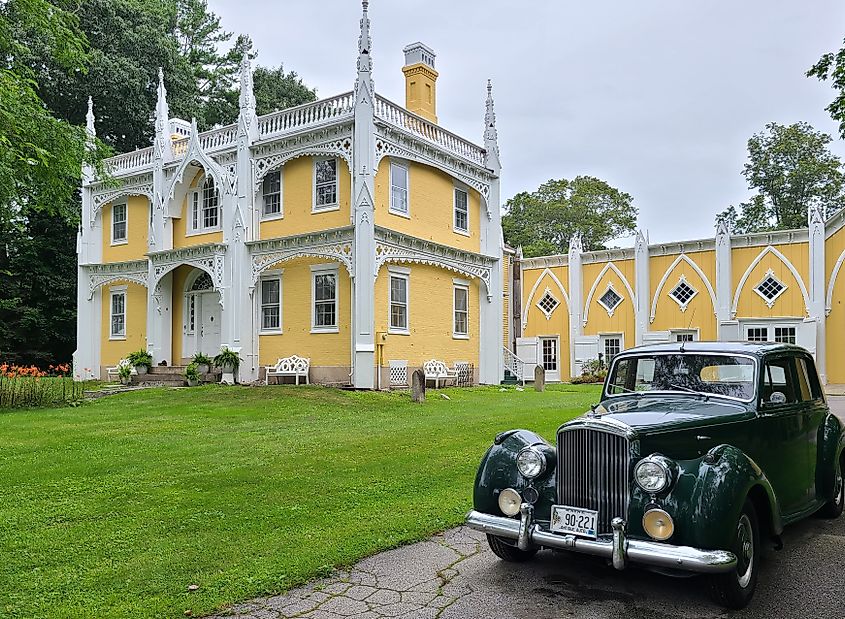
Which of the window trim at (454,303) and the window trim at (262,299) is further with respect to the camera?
the window trim at (454,303)

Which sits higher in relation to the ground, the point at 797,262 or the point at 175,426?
the point at 797,262

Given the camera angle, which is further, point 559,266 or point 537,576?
point 559,266

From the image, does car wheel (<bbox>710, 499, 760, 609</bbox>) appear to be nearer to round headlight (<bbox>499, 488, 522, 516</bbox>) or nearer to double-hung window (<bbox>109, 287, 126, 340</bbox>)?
round headlight (<bbox>499, 488, 522, 516</bbox>)

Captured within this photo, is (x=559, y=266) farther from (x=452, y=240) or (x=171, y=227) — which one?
(x=171, y=227)

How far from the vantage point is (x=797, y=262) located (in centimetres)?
2509

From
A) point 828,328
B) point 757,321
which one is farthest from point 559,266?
point 828,328

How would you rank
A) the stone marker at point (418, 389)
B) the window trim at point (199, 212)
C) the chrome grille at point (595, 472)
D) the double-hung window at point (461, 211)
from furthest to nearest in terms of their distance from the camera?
the double-hung window at point (461, 211) < the window trim at point (199, 212) < the stone marker at point (418, 389) < the chrome grille at point (595, 472)

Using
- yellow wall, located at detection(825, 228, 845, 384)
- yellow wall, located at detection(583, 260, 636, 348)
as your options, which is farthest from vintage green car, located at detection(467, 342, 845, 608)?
yellow wall, located at detection(583, 260, 636, 348)

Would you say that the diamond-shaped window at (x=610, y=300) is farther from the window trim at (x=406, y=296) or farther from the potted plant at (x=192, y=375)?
the potted plant at (x=192, y=375)

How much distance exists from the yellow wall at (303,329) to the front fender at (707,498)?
15683 mm

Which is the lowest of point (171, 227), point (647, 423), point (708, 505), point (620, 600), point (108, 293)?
point (620, 600)

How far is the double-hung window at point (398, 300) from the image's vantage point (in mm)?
20500

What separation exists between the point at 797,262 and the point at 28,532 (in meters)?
25.5

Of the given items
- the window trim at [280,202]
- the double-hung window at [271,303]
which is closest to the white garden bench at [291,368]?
the double-hung window at [271,303]
